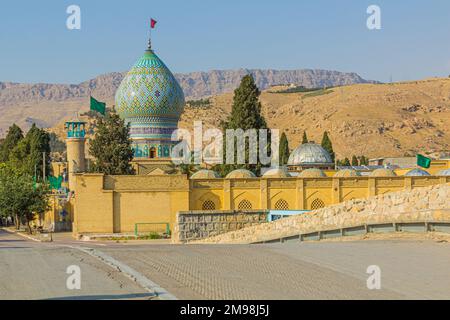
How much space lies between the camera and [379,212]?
18.3 metres

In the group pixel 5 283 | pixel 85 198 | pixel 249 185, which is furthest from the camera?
pixel 249 185

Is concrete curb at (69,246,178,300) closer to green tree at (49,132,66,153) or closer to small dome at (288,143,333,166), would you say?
small dome at (288,143,333,166)

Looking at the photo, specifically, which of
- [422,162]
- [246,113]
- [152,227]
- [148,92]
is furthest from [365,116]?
[152,227]

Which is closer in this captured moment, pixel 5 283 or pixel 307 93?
pixel 5 283

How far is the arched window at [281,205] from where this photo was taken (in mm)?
35531

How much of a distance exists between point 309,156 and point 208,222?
17.4 metres

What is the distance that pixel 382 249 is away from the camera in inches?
520

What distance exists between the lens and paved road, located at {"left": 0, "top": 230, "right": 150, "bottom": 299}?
323 inches

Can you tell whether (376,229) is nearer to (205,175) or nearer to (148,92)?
(205,175)

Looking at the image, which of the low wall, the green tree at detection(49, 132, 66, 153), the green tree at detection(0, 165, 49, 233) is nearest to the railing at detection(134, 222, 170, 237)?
the low wall

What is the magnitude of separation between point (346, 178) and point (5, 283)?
28.4 m

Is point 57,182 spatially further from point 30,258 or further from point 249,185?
point 30,258
